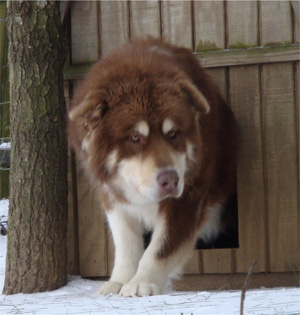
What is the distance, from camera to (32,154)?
464cm

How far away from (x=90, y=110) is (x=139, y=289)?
1.18 meters

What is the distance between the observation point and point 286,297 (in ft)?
10.1

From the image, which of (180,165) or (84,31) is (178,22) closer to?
(84,31)

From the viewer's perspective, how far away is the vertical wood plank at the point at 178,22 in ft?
16.6

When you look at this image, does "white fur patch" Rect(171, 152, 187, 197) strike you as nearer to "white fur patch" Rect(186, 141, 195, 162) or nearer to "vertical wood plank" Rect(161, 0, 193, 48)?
"white fur patch" Rect(186, 141, 195, 162)

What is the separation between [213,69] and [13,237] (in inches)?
82.0

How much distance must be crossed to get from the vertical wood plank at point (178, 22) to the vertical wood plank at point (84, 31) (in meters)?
0.60

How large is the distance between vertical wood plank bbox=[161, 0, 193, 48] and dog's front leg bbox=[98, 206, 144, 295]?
1.54 m

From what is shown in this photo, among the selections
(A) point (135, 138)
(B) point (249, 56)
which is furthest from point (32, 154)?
(B) point (249, 56)

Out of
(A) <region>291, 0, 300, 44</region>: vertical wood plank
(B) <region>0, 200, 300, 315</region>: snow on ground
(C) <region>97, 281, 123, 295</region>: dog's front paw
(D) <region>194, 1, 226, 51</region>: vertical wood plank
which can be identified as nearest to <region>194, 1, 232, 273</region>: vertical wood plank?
(D) <region>194, 1, 226, 51</region>: vertical wood plank

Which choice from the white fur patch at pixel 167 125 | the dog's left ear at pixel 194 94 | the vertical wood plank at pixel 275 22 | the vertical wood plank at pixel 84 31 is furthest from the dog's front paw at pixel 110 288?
the vertical wood plank at pixel 275 22

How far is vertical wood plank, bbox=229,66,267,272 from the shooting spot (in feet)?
16.4

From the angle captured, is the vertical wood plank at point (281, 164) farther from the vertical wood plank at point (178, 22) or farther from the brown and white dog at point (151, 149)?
the vertical wood plank at point (178, 22)

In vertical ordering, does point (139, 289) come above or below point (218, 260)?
above
